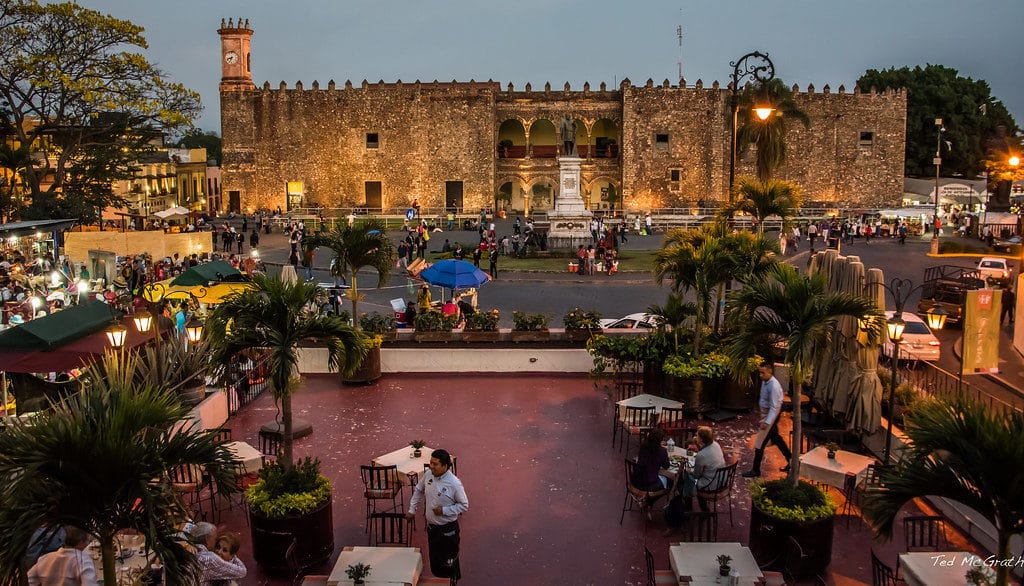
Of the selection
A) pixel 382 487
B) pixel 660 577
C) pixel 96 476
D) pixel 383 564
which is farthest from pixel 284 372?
pixel 660 577

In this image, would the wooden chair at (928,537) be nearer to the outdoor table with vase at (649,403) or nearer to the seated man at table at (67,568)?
the outdoor table with vase at (649,403)

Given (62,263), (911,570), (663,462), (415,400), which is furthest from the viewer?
(62,263)

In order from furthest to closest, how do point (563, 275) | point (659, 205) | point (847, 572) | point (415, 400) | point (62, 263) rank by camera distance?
1. point (659, 205)
2. point (563, 275)
3. point (62, 263)
4. point (415, 400)
5. point (847, 572)

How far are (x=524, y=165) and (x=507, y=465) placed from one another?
43.6 metres

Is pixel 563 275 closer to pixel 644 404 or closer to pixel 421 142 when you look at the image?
pixel 644 404

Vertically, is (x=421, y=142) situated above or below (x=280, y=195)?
above

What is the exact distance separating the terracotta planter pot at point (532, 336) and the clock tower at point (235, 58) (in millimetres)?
45060

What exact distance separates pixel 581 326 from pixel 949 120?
57.1 meters

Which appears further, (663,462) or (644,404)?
(644,404)

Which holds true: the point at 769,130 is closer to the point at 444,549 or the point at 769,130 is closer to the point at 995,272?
the point at 995,272

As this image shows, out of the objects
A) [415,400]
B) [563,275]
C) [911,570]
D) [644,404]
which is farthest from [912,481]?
[563,275]

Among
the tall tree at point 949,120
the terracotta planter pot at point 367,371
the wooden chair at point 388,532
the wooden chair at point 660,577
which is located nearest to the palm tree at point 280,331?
the wooden chair at point 388,532

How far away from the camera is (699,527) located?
7738mm

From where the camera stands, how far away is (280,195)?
53250 mm
